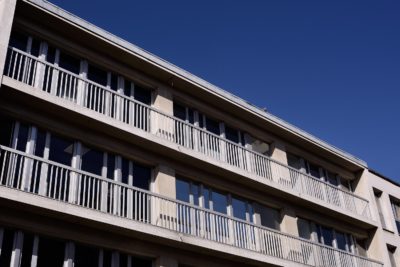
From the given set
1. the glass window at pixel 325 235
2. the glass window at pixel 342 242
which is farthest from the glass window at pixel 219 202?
the glass window at pixel 342 242

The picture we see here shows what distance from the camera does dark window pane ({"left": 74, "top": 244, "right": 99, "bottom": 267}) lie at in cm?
1473

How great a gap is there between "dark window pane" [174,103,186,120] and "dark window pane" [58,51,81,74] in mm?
4467

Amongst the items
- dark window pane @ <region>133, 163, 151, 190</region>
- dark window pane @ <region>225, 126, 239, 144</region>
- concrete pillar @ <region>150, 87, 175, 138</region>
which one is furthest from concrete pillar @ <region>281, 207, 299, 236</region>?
dark window pane @ <region>133, 163, 151, 190</region>

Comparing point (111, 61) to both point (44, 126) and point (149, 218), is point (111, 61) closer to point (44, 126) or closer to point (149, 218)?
point (44, 126)

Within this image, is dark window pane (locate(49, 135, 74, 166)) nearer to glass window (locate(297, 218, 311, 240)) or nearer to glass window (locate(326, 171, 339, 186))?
glass window (locate(297, 218, 311, 240))

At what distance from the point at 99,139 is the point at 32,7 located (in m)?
4.58

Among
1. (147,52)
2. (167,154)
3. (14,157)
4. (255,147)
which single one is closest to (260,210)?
(255,147)

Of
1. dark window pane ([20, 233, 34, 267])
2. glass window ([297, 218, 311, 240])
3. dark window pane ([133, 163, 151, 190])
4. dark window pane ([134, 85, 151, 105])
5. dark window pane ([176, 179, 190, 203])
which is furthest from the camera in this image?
glass window ([297, 218, 311, 240])

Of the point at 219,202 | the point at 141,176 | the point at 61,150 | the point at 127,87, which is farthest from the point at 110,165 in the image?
the point at 219,202

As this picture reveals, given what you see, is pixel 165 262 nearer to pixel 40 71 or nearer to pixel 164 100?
pixel 164 100

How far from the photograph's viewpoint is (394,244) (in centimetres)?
2661

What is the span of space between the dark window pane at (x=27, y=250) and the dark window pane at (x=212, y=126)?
9405mm

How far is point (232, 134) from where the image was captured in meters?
22.5

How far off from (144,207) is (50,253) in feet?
11.5
